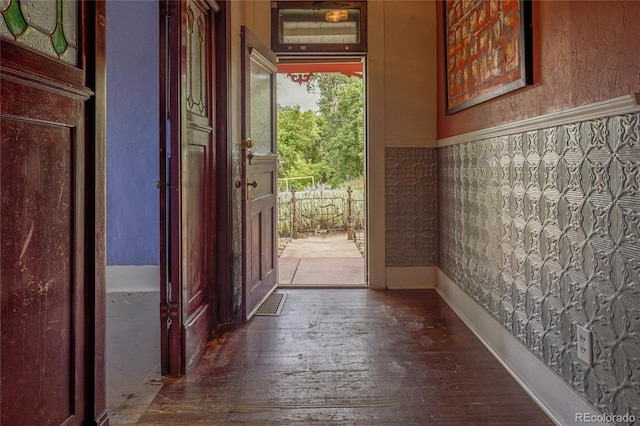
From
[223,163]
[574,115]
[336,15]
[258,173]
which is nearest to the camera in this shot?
[574,115]

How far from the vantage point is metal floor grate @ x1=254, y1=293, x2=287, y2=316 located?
10.3 feet

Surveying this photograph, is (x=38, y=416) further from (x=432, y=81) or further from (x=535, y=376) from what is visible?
(x=432, y=81)

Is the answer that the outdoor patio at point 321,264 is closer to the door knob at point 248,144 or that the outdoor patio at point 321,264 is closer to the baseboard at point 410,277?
the baseboard at point 410,277

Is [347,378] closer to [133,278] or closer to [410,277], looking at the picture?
[410,277]

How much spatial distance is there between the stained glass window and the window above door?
2.57 metres

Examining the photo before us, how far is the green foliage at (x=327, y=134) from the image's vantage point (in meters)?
11.4

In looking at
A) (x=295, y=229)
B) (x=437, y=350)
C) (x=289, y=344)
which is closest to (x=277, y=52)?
(x=289, y=344)

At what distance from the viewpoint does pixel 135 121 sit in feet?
12.3

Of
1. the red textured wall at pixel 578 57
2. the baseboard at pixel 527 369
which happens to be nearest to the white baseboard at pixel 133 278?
the baseboard at pixel 527 369

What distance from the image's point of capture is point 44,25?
A: 1.21 m

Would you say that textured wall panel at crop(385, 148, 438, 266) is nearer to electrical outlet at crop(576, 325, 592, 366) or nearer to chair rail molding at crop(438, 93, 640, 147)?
chair rail molding at crop(438, 93, 640, 147)

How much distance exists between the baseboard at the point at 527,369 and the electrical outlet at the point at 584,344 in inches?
5.8

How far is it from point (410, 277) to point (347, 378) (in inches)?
72.0

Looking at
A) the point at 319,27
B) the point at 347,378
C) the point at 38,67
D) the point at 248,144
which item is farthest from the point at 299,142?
the point at 38,67
